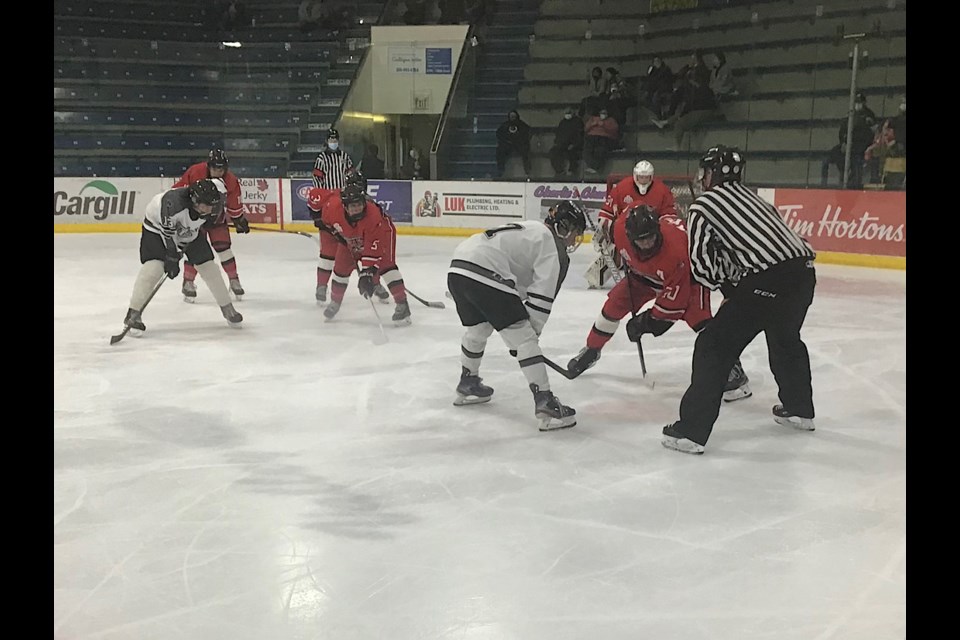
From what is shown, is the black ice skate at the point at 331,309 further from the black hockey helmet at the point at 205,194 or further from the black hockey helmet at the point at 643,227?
the black hockey helmet at the point at 643,227

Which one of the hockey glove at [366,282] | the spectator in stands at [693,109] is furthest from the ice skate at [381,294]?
the spectator in stands at [693,109]

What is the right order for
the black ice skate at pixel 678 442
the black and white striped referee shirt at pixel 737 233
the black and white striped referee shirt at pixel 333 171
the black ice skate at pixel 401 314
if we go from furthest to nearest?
1. the black and white striped referee shirt at pixel 333 171
2. the black ice skate at pixel 401 314
3. the black ice skate at pixel 678 442
4. the black and white striped referee shirt at pixel 737 233

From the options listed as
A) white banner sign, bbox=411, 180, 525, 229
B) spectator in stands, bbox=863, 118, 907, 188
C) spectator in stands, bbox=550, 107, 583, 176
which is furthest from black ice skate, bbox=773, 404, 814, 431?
spectator in stands, bbox=550, 107, 583, 176

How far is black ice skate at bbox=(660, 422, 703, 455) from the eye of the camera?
305 centimetres

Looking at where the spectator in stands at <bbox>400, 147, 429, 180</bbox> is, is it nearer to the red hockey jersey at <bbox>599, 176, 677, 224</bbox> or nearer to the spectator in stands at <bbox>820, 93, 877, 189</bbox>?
the spectator in stands at <bbox>820, 93, 877, 189</bbox>

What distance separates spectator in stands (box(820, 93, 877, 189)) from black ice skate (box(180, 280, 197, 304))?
20.0ft

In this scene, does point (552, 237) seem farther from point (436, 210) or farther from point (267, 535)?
point (436, 210)

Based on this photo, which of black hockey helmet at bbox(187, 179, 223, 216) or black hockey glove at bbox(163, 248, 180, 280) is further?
black hockey glove at bbox(163, 248, 180, 280)

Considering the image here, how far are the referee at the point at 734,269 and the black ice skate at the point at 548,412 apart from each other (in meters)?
0.53

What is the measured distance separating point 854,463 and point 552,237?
54.2 inches

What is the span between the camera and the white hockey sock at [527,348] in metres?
3.24

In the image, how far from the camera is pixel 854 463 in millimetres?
2979

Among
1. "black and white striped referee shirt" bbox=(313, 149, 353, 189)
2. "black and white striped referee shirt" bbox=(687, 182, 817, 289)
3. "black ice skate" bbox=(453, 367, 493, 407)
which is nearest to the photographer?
"black and white striped referee shirt" bbox=(687, 182, 817, 289)
